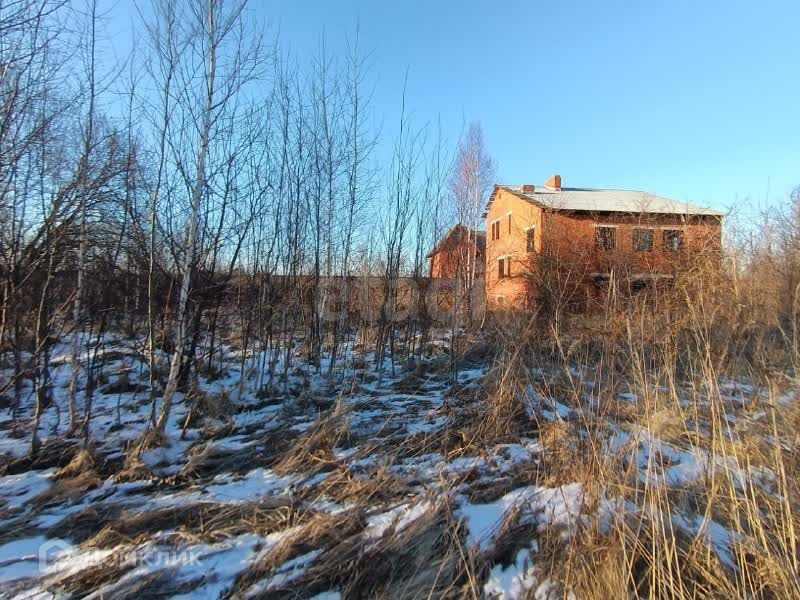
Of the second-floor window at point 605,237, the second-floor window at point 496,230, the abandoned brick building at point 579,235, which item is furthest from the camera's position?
the second-floor window at point 496,230

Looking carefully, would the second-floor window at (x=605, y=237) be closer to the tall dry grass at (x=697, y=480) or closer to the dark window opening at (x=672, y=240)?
the dark window opening at (x=672, y=240)

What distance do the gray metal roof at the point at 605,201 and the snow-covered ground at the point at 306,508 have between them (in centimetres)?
1704

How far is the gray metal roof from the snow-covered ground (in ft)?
55.9

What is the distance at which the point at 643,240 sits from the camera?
16656 millimetres

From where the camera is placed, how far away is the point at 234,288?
6.34 meters

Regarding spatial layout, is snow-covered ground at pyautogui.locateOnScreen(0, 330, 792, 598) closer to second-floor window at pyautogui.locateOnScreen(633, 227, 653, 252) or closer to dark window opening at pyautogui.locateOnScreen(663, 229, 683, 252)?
dark window opening at pyautogui.locateOnScreen(663, 229, 683, 252)

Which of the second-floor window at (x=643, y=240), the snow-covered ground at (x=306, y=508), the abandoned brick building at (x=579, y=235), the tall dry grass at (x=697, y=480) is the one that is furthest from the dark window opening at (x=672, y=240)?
the tall dry grass at (x=697, y=480)

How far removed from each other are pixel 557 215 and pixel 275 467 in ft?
57.8

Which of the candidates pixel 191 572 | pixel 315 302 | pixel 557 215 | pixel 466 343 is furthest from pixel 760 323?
pixel 557 215

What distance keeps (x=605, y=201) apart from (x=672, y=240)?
271 inches

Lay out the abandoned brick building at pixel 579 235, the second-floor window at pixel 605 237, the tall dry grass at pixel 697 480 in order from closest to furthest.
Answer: the tall dry grass at pixel 697 480 < the abandoned brick building at pixel 579 235 < the second-floor window at pixel 605 237

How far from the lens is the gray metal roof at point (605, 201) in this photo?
1880 cm

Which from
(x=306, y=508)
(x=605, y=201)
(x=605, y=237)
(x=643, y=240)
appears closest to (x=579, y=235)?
(x=605, y=237)

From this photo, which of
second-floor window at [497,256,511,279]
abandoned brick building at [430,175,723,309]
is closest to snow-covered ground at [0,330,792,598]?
abandoned brick building at [430,175,723,309]
